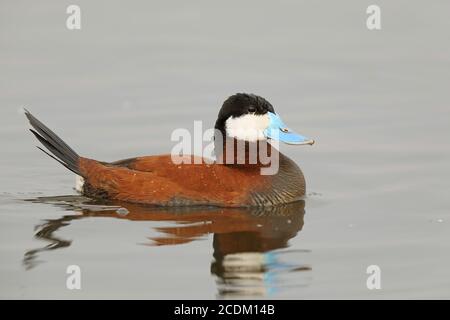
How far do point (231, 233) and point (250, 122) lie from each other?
3.86ft

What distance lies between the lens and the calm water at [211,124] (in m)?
7.58

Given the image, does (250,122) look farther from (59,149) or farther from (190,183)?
(59,149)

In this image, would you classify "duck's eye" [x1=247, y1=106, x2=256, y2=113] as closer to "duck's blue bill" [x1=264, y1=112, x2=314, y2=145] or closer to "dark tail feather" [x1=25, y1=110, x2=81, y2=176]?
"duck's blue bill" [x1=264, y1=112, x2=314, y2=145]

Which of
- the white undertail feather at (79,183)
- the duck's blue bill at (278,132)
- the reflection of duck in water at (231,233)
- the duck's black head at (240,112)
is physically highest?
the duck's black head at (240,112)

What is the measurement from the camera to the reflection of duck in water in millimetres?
7508

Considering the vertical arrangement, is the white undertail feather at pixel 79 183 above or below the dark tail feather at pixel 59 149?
below

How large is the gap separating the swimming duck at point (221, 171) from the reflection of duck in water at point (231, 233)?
0.09m

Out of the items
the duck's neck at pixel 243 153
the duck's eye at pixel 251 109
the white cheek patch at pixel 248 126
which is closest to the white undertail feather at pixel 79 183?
the duck's neck at pixel 243 153

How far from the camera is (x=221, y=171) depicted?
912cm

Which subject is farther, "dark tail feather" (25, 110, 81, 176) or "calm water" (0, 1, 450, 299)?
"dark tail feather" (25, 110, 81, 176)

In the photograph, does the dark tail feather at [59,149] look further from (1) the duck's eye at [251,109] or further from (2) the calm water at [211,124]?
(1) the duck's eye at [251,109]

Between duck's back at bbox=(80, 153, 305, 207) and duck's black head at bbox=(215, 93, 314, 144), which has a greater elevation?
duck's black head at bbox=(215, 93, 314, 144)

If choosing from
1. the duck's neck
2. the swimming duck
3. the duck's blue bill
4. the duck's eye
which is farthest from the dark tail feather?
the duck's blue bill

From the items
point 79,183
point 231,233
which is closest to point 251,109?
point 231,233
